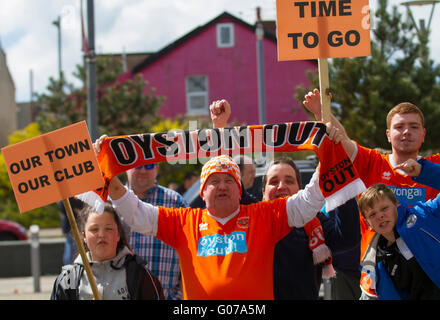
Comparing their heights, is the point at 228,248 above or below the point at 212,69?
below

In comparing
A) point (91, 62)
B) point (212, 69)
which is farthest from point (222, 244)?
point (212, 69)

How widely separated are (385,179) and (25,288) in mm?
8641

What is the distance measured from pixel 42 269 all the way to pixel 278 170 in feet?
32.7

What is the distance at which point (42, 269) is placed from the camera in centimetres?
1322

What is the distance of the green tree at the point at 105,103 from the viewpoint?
2070cm

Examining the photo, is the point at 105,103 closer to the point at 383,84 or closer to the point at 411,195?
the point at 383,84

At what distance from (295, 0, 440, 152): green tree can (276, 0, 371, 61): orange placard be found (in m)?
10.4

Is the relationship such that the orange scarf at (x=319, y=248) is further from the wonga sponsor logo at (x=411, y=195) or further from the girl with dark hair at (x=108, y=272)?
the girl with dark hair at (x=108, y=272)

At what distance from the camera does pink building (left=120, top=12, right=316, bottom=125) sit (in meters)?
29.3

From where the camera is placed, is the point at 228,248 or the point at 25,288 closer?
the point at 228,248

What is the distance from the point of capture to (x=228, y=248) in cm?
355

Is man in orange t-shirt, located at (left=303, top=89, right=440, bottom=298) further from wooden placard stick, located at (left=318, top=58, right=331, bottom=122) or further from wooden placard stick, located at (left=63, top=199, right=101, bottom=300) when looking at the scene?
wooden placard stick, located at (left=63, top=199, right=101, bottom=300)

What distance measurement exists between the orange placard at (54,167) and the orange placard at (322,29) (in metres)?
1.35
